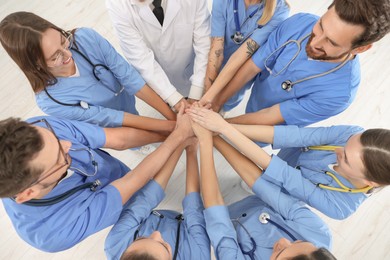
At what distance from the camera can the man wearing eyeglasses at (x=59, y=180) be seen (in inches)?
38.2

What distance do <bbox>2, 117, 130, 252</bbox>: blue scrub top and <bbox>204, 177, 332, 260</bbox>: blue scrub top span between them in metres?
0.45

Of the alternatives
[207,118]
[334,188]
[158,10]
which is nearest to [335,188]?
[334,188]

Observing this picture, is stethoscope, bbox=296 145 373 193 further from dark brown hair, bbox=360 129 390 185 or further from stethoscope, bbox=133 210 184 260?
stethoscope, bbox=133 210 184 260

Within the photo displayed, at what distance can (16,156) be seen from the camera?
0.96 metres

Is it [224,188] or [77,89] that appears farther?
[224,188]

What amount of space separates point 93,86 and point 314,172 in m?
1.12

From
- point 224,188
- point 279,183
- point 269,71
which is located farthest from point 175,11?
point 224,188

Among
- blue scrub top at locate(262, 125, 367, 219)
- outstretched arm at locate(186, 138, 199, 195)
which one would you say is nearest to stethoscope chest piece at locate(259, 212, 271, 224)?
blue scrub top at locate(262, 125, 367, 219)

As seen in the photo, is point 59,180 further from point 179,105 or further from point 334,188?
point 334,188

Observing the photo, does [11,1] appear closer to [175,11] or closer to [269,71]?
[175,11]

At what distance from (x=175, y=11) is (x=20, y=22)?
0.67m

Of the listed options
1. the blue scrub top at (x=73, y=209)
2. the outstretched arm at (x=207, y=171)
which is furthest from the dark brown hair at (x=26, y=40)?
the outstretched arm at (x=207, y=171)

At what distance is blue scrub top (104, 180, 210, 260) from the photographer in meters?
1.27

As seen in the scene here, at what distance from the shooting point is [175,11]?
57.4 inches
